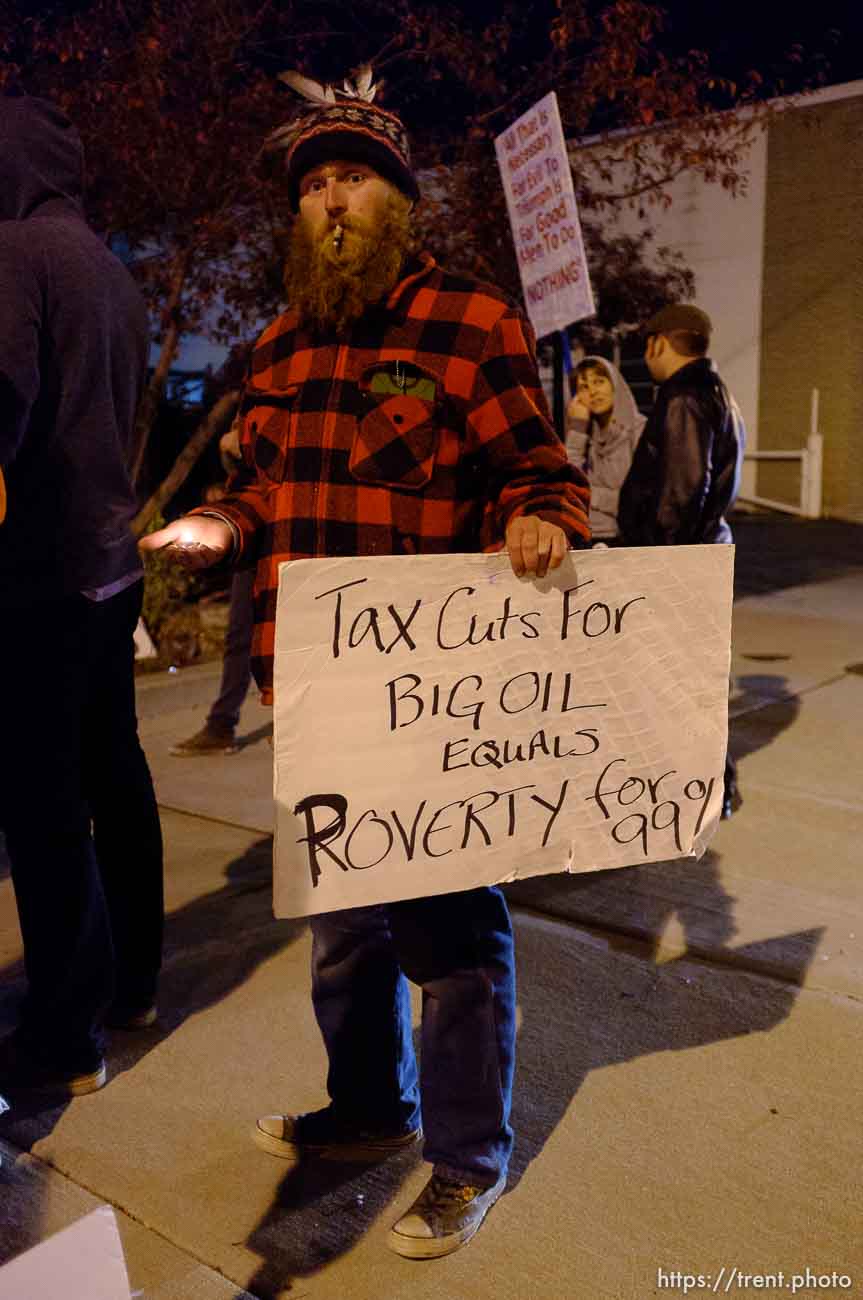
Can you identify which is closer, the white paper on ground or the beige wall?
the white paper on ground

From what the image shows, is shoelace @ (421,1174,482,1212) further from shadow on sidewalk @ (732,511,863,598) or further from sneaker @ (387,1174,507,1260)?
shadow on sidewalk @ (732,511,863,598)

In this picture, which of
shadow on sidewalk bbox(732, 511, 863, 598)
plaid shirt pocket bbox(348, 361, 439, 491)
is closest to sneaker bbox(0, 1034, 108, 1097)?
plaid shirt pocket bbox(348, 361, 439, 491)

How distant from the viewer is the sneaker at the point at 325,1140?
2.74 meters

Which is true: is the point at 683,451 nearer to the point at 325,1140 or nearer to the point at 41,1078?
the point at 325,1140

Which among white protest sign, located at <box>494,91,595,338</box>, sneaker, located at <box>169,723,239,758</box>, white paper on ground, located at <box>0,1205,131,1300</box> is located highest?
white protest sign, located at <box>494,91,595,338</box>

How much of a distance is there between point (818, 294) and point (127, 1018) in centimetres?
1758

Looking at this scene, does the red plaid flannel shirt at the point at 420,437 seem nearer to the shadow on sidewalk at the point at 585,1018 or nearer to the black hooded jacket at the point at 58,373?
the black hooded jacket at the point at 58,373

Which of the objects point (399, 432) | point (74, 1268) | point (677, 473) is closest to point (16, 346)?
point (399, 432)

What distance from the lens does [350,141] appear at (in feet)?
7.81

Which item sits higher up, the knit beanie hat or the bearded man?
the knit beanie hat

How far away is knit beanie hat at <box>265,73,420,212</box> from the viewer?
2391 mm

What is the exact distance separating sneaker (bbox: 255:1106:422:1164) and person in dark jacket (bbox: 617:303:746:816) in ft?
8.20

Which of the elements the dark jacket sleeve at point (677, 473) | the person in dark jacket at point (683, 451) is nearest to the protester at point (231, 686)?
the person in dark jacket at point (683, 451)

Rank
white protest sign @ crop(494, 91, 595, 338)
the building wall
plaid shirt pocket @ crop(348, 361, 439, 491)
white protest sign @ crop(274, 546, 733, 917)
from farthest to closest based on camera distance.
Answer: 1. the building wall
2. white protest sign @ crop(494, 91, 595, 338)
3. plaid shirt pocket @ crop(348, 361, 439, 491)
4. white protest sign @ crop(274, 546, 733, 917)
